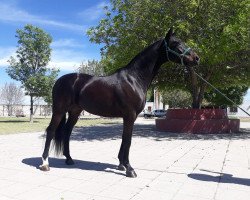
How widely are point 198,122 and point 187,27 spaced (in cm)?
501

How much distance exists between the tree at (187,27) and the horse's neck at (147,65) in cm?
623

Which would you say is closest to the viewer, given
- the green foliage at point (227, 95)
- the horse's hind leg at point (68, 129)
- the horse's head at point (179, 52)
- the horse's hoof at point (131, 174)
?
the horse's hoof at point (131, 174)

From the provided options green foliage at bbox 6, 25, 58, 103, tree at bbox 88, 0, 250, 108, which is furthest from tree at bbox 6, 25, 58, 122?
tree at bbox 88, 0, 250, 108

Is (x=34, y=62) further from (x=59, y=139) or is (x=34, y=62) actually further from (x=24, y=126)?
(x=59, y=139)

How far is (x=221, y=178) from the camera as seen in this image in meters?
6.05

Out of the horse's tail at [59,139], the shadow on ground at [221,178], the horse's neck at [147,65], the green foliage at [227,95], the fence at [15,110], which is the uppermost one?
the green foliage at [227,95]

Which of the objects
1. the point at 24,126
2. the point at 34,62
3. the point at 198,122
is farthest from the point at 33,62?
the point at 198,122

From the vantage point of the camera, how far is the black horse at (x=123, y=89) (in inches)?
247

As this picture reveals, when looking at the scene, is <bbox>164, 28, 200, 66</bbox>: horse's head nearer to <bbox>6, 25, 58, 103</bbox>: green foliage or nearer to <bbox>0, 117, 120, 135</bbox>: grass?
<bbox>0, 117, 120, 135</bbox>: grass

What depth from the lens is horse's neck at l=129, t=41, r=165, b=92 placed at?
21.3ft

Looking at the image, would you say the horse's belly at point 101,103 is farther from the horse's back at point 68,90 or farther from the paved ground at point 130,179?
the paved ground at point 130,179

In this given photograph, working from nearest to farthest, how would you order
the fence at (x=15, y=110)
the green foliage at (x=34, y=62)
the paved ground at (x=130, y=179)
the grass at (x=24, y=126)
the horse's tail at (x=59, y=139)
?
the paved ground at (x=130, y=179) < the horse's tail at (x=59, y=139) < the grass at (x=24, y=126) < the green foliage at (x=34, y=62) < the fence at (x=15, y=110)

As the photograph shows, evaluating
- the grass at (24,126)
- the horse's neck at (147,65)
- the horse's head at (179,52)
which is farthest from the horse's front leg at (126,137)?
the grass at (24,126)

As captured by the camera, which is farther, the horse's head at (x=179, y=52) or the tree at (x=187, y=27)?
the tree at (x=187, y=27)
